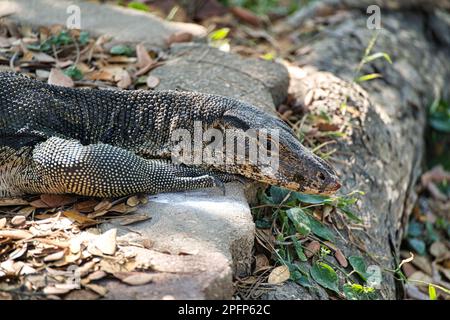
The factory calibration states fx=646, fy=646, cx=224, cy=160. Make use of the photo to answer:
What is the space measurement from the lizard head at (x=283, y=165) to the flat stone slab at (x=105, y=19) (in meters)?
2.48

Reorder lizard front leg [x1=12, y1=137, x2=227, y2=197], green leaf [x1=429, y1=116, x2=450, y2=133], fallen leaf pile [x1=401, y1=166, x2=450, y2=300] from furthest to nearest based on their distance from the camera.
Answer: green leaf [x1=429, y1=116, x2=450, y2=133]
fallen leaf pile [x1=401, y1=166, x2=450, y2=300]
lizard front leg [x1=12, y1=137, x2=227, y2=197]

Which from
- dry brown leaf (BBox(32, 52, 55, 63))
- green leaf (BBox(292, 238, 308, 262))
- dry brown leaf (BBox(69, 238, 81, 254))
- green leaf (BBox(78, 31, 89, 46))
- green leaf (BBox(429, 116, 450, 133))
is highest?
green leaf (BBox(78, 31, 89, 46))

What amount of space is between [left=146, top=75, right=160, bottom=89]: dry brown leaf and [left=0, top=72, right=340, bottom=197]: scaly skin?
89cm

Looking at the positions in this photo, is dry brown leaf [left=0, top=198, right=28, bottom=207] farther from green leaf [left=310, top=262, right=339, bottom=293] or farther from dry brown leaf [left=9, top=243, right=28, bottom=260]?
green leaf [left=310, top=262, right=339, bottom=293]

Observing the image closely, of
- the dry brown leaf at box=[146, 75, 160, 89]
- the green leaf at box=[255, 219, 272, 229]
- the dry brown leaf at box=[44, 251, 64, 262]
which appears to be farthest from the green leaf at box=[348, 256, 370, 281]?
the dry brown leaf at box=[146, 75, 160, 89]

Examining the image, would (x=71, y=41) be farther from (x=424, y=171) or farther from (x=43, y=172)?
(x=424, y=171)

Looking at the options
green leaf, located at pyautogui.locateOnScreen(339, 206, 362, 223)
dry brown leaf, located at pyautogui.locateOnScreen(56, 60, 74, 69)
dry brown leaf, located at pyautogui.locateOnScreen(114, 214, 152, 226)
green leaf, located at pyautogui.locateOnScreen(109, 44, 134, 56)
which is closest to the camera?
dry brown leaf, located at pyautogui.locateOnScreen(114, 214, 152, 226)

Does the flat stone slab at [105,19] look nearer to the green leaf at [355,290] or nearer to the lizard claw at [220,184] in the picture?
the lizard claw at [220,184]

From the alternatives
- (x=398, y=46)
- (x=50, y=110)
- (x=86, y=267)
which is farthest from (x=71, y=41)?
(x=398, y=46)

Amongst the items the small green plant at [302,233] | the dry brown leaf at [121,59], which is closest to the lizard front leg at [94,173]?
the small green plant at [302,233]

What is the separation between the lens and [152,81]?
6051 millimetres

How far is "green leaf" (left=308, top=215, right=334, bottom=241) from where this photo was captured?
201 inches

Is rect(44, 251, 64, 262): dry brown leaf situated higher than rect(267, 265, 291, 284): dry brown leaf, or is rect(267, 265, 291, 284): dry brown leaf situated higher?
rect(44, 251, 64, 262): dry brown leaf

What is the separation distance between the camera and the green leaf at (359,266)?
5.01 meters
